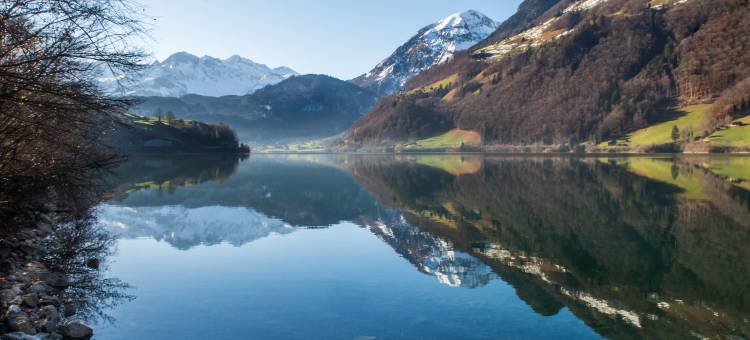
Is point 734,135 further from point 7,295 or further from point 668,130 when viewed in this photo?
point 7,295

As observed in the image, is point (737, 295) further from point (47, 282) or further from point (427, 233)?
point (47, 282)

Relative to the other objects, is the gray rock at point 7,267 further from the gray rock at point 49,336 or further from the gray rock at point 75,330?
the gray rock at point 49,336

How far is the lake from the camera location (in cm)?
1540

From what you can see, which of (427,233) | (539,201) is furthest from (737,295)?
(539,201)

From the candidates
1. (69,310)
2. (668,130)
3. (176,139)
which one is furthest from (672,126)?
(69,310)

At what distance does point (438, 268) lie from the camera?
74.1 feet

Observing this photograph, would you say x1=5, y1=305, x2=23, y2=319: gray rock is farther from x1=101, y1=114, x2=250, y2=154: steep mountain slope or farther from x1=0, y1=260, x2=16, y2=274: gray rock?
x1=101, y1=114, x2=250, y2=154: steep mountain slope

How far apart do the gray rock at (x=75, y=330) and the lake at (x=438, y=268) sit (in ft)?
1.93

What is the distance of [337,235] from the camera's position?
32.3 meters

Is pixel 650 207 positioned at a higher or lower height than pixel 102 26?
lower

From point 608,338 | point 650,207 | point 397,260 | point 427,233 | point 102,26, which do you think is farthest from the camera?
point 650,207

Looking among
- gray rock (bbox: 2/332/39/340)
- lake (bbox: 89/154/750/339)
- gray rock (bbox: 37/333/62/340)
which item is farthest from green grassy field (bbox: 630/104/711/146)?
gray rock (bbox: 2/332/39/340)

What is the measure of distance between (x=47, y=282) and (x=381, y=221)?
24350 mm

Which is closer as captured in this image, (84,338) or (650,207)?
(84,338)
